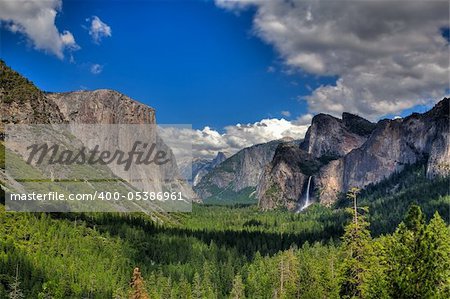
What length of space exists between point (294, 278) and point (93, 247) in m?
97.1

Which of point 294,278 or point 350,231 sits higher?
point 350,231

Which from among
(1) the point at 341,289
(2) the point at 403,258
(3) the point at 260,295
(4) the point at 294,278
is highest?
(2) the point at 403,258

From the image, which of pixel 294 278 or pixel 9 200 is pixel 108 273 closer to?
pixel 9 200

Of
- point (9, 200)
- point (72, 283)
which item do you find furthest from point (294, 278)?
point (9, 200)

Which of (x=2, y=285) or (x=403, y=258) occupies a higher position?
(x=403, y=258)

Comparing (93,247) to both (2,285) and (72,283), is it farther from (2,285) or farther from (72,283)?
(2,285)

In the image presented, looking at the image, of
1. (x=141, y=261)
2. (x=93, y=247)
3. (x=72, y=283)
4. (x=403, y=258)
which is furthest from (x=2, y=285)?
(x=403, y=258)

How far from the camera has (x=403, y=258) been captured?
34250 mm

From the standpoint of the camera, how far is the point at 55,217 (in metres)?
192

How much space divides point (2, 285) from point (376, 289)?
99940 millimetres

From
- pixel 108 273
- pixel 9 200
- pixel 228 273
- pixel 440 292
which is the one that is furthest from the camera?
pixel 9 200

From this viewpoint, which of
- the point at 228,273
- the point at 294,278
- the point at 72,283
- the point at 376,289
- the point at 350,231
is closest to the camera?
the point at 376,289

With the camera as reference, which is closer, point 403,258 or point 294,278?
point 403,258

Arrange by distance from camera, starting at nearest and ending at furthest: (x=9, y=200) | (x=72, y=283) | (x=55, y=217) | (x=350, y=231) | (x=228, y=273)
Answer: (x=350, y=231), (x=72, y=283), (x=228, y=273), (x=9, y=200), (x=55, y=217)
